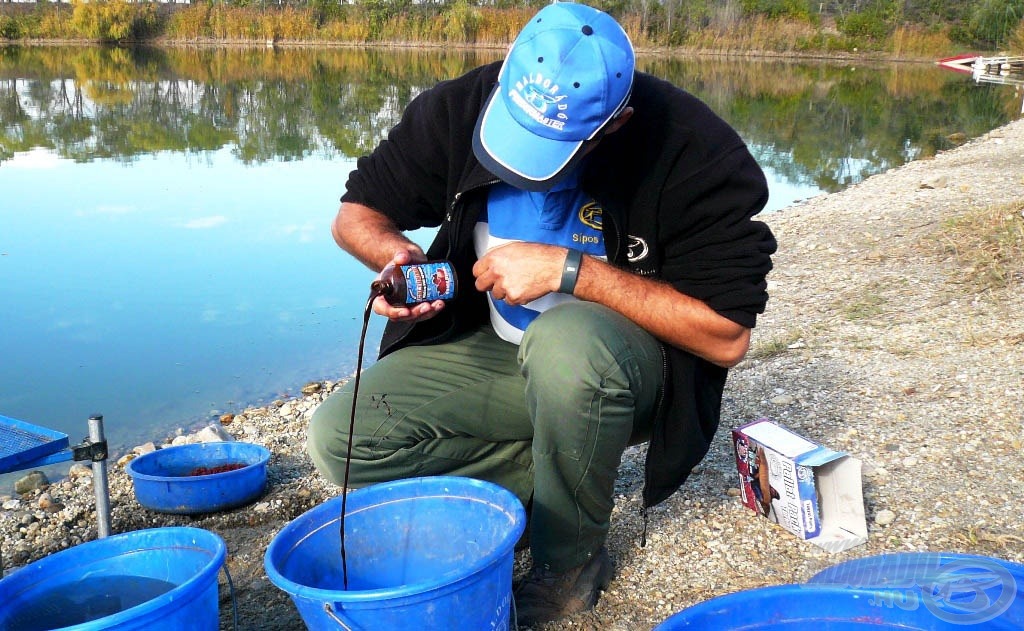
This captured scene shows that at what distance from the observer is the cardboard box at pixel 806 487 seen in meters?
2.32

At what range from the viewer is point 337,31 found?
109 ft

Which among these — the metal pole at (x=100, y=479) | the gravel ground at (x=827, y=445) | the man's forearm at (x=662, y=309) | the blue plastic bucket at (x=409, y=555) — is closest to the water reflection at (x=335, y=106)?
the gravel ground at (x=827, y=445)

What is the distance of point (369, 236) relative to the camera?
2.37 m

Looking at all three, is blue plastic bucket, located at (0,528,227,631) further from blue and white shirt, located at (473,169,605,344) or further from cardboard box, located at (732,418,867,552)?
cardboard box, located at (732,418,867,552)

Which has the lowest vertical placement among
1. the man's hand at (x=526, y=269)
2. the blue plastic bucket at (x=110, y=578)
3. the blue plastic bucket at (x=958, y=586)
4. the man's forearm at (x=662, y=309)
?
the blue plastic bucket at (x=110, y=578)

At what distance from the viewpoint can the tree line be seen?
103 ft

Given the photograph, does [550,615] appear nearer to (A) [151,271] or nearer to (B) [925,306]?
(B) [925,306]

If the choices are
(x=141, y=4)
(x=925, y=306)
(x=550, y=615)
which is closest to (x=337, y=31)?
(x=141, y=4)

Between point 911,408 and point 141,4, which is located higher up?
point 141,4

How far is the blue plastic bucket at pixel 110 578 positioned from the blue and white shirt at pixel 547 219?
3.01 feet

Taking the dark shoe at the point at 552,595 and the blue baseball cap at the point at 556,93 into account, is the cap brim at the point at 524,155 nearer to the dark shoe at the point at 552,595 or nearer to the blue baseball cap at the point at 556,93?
the blue baseball cap at the point at 556,93

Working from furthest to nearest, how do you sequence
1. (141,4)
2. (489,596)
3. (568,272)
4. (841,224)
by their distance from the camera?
1. (141,4)
2. (841,224)
3. (568,272)
4. (489,596)

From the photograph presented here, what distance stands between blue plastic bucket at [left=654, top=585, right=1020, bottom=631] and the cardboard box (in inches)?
32.3

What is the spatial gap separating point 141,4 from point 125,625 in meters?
34.9
